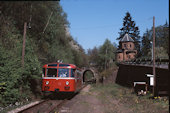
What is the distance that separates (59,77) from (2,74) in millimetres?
4880

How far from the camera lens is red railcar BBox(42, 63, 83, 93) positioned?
15664mm

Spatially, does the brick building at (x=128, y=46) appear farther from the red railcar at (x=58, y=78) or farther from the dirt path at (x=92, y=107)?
the dirt path at (x=92, y=107)

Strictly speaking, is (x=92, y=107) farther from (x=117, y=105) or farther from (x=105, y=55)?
(x=105, y=55)

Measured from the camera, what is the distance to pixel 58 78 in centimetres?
1575

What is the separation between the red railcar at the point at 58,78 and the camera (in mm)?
15664

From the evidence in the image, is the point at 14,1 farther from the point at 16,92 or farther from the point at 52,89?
the point at 52,89

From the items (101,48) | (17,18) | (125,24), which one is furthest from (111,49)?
(17,18)

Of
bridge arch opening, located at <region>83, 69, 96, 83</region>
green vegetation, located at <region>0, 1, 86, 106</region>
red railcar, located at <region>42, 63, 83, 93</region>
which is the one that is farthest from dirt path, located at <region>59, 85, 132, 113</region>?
bridge arch opening, located at <region>83, 69, 96, 83</region>

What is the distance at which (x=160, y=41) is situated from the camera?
66.8m

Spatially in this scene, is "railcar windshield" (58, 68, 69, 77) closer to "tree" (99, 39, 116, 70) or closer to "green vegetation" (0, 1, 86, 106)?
"green vegetation" (0, 1, 86, 106)

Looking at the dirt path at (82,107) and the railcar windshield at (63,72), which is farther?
the railcar windshield at (63,72)

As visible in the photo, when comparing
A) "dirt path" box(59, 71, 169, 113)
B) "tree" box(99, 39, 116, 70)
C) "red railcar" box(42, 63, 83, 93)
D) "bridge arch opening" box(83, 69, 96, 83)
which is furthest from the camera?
"tree" box(99, 39, 116, 70)

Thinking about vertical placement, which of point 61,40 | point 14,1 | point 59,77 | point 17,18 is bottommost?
point 59,77

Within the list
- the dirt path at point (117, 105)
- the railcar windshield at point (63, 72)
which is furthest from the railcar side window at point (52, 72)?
the dirt path at point (117, 105)
